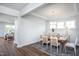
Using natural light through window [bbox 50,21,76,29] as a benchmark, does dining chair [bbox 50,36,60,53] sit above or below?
below

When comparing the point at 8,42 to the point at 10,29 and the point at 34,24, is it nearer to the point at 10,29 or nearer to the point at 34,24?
the point at 10,29

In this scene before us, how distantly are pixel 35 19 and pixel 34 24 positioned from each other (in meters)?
0.18

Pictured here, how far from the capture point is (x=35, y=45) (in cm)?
255

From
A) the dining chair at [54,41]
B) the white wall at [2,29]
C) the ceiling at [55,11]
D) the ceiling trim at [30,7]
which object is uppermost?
the ceiling trim at [30,7]

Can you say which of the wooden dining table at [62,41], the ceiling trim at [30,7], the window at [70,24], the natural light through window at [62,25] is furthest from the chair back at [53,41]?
the ceiling trim at [30,7]

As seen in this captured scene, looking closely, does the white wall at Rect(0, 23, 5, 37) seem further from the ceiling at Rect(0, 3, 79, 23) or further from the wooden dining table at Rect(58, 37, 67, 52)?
the wooden dining table at Rect(58, 37, 67, 52)

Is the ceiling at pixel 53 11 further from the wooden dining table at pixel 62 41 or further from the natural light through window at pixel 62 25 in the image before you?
the wooden dining table at pixel 62 41

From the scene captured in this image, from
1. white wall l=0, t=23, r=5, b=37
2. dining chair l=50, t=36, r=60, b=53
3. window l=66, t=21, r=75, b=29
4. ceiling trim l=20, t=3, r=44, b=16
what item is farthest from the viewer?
dining chair l=50, t=36, r=60, b=53

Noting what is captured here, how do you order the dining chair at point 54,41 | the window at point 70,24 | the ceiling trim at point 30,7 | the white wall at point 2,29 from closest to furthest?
the window at point 70,24
the ceiling trim at point 30,7
the white wall at point 2,29
the dining chair at point 54,41

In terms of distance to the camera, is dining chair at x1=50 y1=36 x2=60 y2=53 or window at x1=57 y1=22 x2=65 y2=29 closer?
window at x1=57 y1=22 x2=65 y2=29

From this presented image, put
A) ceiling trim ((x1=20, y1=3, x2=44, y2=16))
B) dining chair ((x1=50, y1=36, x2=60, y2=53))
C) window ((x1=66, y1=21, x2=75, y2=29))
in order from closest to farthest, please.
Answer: window ((x1=66, y1=21, x2=75, y2=29))
ceiling trim ((x1=20, y1=3, x2=44, y2=16))
dining chair ((x1=50, y1=36, x2=60, y2=53))

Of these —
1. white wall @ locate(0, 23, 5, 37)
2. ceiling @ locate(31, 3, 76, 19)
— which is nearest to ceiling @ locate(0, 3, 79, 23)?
ceiling @ locate(31, 3, 76, 19)

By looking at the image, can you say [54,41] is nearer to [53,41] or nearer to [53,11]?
[53,41]

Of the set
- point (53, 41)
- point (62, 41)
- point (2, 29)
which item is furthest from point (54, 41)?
point (2, 29)
